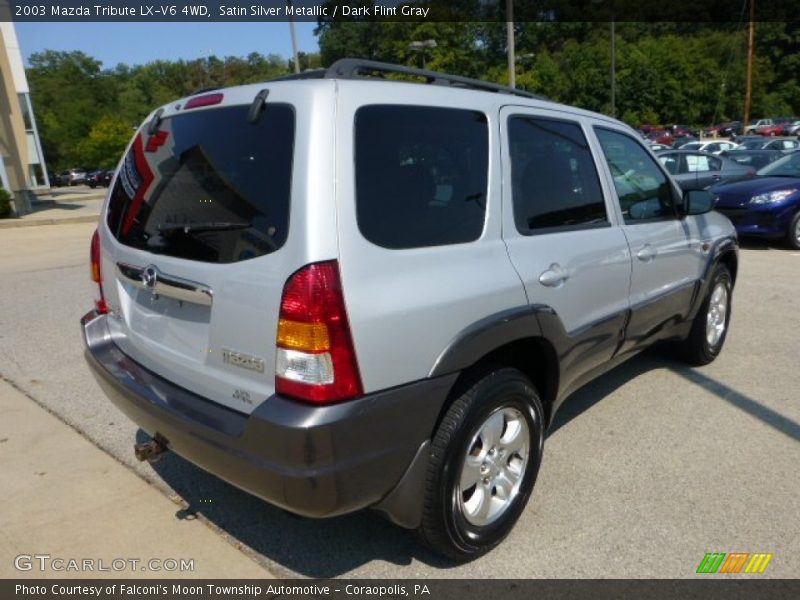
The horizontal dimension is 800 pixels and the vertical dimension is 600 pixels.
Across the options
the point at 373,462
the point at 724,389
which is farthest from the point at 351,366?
the point at 724,389

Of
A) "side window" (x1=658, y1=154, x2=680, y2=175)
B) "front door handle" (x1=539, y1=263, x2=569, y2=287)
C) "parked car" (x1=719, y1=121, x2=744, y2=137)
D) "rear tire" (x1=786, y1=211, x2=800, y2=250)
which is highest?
"front door handle" (x1=539, y1=263, x2=569, y2=287)

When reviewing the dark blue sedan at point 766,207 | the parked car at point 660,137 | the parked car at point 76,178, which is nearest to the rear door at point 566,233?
the dark blue sedan at point 766,207

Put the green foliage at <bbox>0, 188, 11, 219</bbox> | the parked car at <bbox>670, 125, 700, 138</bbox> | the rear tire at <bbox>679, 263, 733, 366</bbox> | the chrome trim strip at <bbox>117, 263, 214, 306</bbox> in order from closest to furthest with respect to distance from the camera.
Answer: the chrome trim strip at <bbox>117, 263, 214, 306</bbox>
the rear tire at <bbox>679, 263, 733, 366</bbox>
the green foliage at <bbox>0, 188, 11, 219</bbox>
the parked car at <bbox>670, 125, 700, 138</bbox>

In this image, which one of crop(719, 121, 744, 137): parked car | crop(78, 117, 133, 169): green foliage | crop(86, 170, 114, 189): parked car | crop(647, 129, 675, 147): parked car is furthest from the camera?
crop(719, 121, 744, 137): parked car

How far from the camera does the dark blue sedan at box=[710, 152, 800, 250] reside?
365 inches

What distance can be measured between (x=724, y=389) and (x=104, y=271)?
Result: 3.97 m

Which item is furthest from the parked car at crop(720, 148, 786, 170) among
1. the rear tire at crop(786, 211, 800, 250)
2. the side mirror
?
the side mirror

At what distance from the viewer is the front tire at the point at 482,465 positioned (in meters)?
2.23

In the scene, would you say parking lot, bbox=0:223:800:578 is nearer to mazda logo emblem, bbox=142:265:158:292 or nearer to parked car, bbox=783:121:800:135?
mazda logo emblem, bbox=142:265:158:292

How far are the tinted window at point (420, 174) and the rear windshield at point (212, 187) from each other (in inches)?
10.8

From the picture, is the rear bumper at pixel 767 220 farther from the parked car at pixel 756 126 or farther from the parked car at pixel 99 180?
the parked car at pixel 99 180

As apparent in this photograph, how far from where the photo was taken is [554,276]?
2672 mm

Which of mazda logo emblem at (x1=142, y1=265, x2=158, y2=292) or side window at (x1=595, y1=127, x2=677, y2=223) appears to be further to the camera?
side window at (x1=595, y1=127, x2=677, y2=223)

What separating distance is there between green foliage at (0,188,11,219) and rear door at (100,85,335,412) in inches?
722
